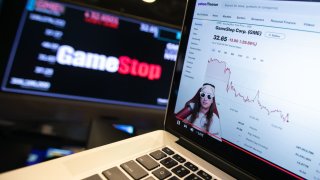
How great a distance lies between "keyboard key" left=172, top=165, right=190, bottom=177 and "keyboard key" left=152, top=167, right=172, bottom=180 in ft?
0.05

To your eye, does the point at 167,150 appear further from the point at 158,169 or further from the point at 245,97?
the point at 245,97

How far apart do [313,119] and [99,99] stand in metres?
0.76

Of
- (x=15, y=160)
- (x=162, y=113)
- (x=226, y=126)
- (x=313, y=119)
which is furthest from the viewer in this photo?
(x=162, y=113)

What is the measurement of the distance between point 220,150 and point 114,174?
21 centimetres

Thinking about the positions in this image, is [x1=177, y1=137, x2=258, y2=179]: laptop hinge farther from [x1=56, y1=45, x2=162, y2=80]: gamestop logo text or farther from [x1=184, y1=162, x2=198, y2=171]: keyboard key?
[x1=56, y1=45, x2=162, y2=80]: gamestop logo text

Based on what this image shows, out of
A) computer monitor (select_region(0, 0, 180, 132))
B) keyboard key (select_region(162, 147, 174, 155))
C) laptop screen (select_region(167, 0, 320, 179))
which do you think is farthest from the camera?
computer monitor (select_region(0, 0, 180, 132))

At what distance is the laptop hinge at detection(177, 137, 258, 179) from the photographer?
0.47 metres

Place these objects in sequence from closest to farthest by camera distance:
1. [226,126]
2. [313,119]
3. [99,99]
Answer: [313,119] → [226,126] → [99,99]

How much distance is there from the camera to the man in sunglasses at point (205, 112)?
0.51 m

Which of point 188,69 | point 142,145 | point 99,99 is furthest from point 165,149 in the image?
point 99,99

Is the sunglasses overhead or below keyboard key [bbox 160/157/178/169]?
overhead

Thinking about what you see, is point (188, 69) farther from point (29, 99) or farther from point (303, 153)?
point (29, 99)

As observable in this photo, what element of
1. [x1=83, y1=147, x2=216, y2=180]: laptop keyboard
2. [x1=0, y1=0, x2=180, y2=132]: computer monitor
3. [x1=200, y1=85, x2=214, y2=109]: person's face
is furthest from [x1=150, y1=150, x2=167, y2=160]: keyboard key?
[x1=0, y1=0, x2=180, y2=132]: computer monitor

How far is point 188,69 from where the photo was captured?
22.3 inches
